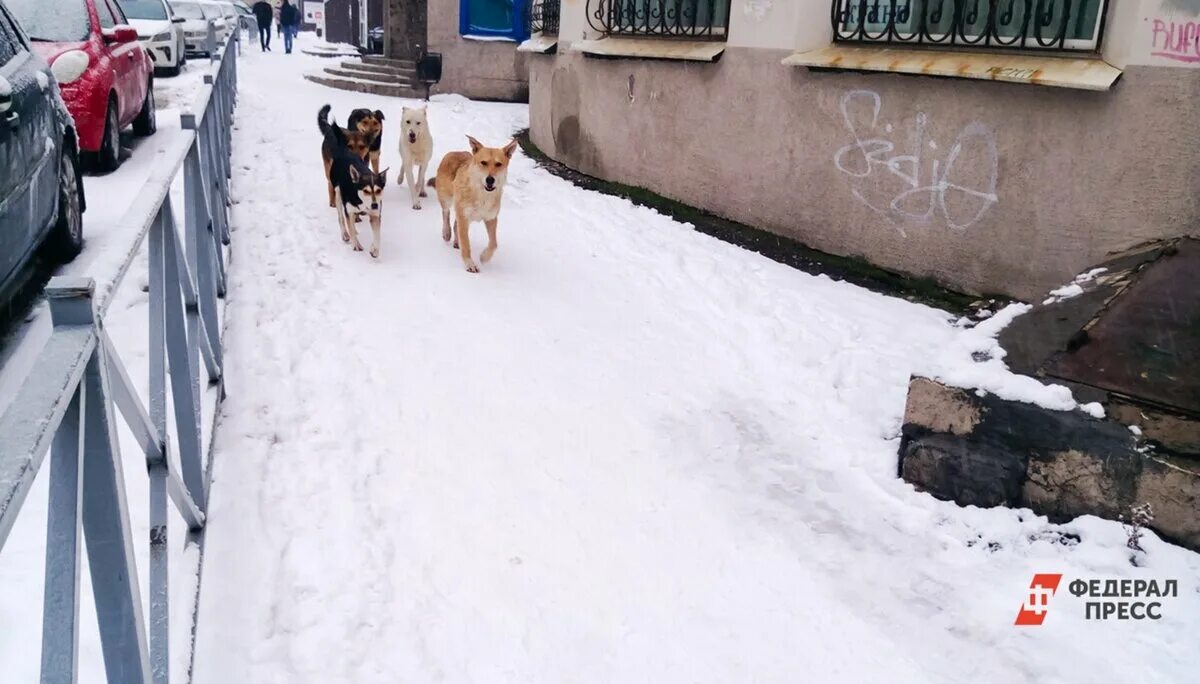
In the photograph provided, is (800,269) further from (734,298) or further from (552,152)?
(552,152)

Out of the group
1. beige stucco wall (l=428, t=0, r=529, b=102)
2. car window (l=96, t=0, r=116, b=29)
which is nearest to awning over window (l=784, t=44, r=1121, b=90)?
car window (l=96, t=0, r=116, b=29)

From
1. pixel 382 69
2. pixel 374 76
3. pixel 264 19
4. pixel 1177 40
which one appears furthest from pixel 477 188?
pixel 264 19

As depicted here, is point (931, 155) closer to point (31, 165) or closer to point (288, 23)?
point (31, 165)

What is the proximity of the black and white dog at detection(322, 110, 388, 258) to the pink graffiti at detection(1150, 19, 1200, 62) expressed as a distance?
17.2 ft

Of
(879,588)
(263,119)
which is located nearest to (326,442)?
(879,588)

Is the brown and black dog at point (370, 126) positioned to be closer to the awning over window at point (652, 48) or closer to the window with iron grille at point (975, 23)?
the awning over window at point (652, 48)

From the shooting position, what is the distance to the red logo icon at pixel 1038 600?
308 centimetres

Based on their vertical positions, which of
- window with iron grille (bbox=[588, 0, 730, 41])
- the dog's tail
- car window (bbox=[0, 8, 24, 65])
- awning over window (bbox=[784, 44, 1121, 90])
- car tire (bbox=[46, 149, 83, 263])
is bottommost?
car tire (bbox=[46, 149, 83, 263])

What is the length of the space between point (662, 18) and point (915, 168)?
11.7 ft

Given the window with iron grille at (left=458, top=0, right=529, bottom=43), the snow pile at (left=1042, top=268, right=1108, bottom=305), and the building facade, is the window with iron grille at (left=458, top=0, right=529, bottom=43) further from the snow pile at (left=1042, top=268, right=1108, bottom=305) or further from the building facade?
the snow pile at (left=1042, top=268, right=1108, bottom=305)

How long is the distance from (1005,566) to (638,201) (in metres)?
6.07

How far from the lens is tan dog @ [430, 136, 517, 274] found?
246 inches

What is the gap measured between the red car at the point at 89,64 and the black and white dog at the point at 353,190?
2288mm

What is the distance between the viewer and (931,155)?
609 centimetres
